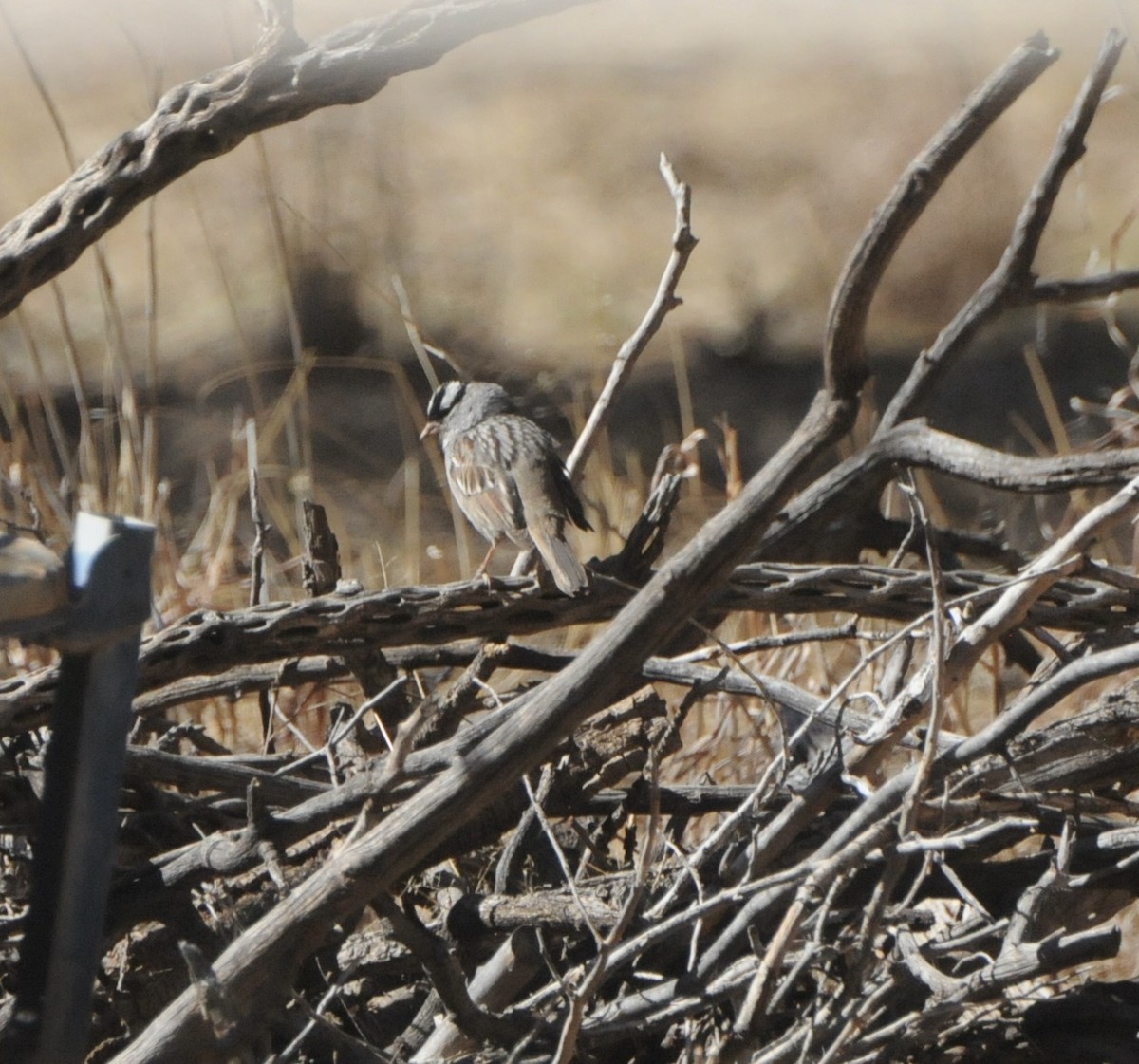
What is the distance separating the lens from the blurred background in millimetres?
6605

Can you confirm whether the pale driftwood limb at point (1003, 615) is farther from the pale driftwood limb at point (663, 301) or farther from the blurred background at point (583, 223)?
the blurred background at point (583, 223)

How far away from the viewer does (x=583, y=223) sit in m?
8.31

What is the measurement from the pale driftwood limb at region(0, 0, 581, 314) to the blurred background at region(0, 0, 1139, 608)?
356 centimetres

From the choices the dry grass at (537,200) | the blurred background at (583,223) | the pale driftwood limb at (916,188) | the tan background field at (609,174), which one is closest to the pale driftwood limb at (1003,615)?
the pale driftwood limb at (916,188)

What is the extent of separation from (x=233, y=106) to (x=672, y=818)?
1058mm

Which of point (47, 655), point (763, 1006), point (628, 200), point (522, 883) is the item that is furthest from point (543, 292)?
point (763, 1006)

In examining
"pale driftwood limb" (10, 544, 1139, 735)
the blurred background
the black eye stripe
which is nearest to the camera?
"pale driftwood limb" (10, 544, 1139, 735)

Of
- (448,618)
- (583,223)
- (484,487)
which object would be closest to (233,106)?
(448,618)

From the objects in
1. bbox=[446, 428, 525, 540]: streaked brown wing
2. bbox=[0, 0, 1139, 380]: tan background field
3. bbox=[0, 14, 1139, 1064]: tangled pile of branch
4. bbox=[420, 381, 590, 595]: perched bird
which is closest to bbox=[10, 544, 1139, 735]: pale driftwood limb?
bbox=[0, 14, 1139, 1064]: tangled pile of branch

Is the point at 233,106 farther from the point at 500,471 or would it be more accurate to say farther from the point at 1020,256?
the point at 500,471

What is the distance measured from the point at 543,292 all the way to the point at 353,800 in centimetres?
638

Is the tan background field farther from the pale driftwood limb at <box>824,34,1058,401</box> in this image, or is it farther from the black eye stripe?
the pale driftwood limb at <box>824,34,1058,401</box>

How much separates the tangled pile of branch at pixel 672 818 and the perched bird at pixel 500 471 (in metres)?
0.95

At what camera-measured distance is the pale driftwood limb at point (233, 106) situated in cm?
188
